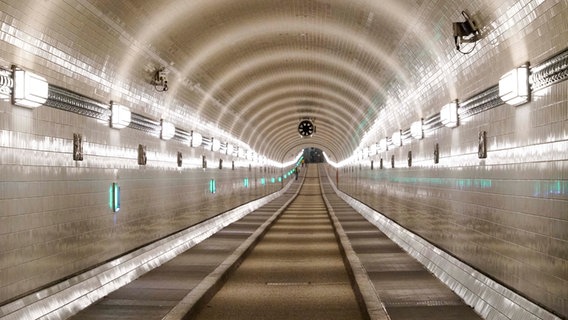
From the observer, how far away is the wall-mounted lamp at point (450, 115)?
34.4 ft

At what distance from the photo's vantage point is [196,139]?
697 inches

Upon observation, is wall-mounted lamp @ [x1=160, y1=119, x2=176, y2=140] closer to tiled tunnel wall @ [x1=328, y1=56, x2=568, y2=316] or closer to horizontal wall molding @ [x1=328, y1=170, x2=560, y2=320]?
tiled tunnel wall @ [x1=328, y1=56, x2=568, y2=316]

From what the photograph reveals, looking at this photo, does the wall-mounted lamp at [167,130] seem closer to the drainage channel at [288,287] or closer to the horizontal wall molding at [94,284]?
the horizontal wall molding at [94,284]

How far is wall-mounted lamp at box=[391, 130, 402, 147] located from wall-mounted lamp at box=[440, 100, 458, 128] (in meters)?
6.04

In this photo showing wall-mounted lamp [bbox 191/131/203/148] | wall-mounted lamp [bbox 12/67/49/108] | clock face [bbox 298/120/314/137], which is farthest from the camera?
clock face [bbox 298/120/314/137]

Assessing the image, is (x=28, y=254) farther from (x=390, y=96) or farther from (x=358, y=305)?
(x=390, y=96)

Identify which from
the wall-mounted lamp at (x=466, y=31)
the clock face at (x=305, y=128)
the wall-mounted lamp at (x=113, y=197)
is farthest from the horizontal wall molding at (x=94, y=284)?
the clock face at (x=305, y=128)

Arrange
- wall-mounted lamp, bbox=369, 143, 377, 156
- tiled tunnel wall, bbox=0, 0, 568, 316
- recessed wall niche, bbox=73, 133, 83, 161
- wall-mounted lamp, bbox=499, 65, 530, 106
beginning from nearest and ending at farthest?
tiled tunnel wall, bbox=0, 0, 568, 316 → wall-mounted lamp, bbox=499, 65, 530, 106 → recessed wall niche, bbox=73, 133, 83, 161 → wall-mounted lamp, bbox=369, 143, 377, 156

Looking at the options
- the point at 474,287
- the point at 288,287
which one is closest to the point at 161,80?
the point at 288,287

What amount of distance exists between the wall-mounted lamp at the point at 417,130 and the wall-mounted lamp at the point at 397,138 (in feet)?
7.46

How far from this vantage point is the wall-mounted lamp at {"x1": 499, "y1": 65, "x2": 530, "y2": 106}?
6.83 m

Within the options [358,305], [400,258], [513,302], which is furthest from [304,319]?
[400,258]

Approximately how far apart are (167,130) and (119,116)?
344cm

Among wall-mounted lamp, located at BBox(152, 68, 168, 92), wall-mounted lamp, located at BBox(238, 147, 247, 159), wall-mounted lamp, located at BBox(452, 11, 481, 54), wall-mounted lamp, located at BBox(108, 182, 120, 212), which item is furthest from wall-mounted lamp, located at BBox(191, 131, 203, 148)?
wall-mounted lamp, located at BBox(238, 147, 247, 159)
